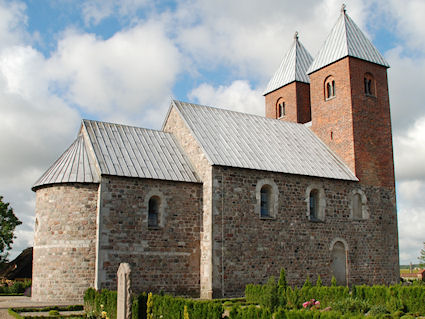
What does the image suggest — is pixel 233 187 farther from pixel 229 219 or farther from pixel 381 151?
pixel 381 151

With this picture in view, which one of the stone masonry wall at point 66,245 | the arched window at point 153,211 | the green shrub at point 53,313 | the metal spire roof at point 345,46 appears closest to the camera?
the green shrub at point 53,313

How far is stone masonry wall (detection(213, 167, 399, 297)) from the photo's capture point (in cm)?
1816

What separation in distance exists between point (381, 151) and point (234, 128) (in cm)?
762

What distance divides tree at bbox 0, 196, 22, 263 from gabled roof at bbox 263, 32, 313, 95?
17160 millimetres

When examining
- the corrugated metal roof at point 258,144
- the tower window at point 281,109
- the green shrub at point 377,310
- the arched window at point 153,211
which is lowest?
the green shrub at point 377,310

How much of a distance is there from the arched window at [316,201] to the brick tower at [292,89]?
8290 mm

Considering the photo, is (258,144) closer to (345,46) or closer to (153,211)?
(153,211)

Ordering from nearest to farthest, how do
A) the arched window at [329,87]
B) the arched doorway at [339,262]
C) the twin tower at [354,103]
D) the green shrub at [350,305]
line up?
1. the green shrub at [350,305]
2. the arched doorway at [339,262]
3. the twin tower at [354,103]
4. the arched window at [329,87]

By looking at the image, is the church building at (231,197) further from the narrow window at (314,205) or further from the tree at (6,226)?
the tree at (6,226)

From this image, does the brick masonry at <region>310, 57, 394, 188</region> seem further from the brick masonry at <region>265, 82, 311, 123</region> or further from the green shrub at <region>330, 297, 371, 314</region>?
the green shrub at <region>330, 297, 371, 314</region>

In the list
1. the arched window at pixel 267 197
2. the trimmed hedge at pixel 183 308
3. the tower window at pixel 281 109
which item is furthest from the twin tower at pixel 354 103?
the trimmed hedge at pixel 183 308

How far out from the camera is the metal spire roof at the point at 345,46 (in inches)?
945

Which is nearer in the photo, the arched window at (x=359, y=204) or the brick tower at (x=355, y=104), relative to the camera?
the arched window at (x=359, y=204)

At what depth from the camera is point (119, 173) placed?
56.6 feet
